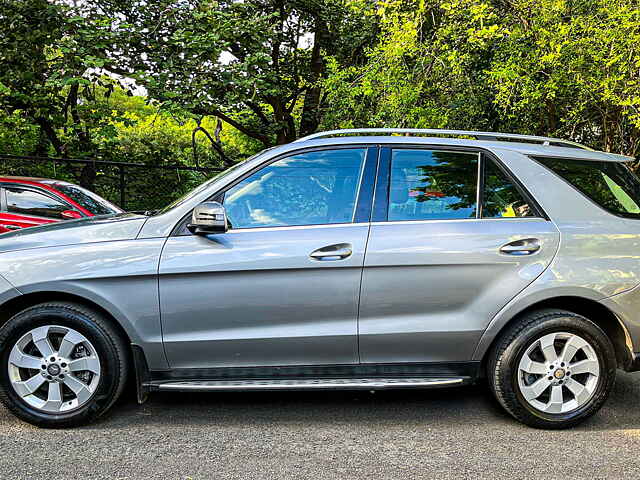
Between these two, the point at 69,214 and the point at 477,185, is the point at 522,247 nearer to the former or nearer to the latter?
the point at 477,185

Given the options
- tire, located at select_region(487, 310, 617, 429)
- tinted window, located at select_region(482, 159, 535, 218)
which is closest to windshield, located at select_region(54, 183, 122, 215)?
tinted window, located at select_region(482, 159, 535, 218)

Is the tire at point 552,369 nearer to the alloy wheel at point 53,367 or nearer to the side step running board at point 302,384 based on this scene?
the side step running board at point 302,384

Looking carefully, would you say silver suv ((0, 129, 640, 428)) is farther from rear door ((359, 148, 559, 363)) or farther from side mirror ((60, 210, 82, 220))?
side mirror ((60, 210, 82, 220))

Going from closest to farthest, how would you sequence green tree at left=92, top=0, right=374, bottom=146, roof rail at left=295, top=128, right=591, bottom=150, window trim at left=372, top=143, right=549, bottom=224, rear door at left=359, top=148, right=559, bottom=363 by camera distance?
rear door at left=359, top=148, right=559, bottom=363, window trim at left=372, top=143, right=549, bottom=224, roof rail at left=295, top=128, right=591, bottom=150, green tree at left=92, top=0, right=374, bottom=146

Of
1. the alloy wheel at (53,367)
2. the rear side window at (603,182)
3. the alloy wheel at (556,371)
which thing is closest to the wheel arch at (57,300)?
the alloy wheel at (53,367)

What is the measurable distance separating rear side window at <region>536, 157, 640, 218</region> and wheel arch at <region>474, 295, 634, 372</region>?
2.05ft

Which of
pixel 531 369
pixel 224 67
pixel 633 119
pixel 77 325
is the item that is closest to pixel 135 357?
pixel 77 325

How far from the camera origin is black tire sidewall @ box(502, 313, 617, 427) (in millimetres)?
3752

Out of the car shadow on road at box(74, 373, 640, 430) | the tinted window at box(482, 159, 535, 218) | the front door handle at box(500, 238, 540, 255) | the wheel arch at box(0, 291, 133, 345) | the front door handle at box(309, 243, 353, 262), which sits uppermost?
the tinted window at box(482, 159, 535, 218)

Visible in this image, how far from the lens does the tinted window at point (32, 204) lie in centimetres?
808

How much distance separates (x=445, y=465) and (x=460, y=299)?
99 cm

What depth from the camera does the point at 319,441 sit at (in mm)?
3586

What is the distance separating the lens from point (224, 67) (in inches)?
531

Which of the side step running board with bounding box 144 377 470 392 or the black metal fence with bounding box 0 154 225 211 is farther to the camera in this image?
the black metal fence with bounding box 0 154 225 211
